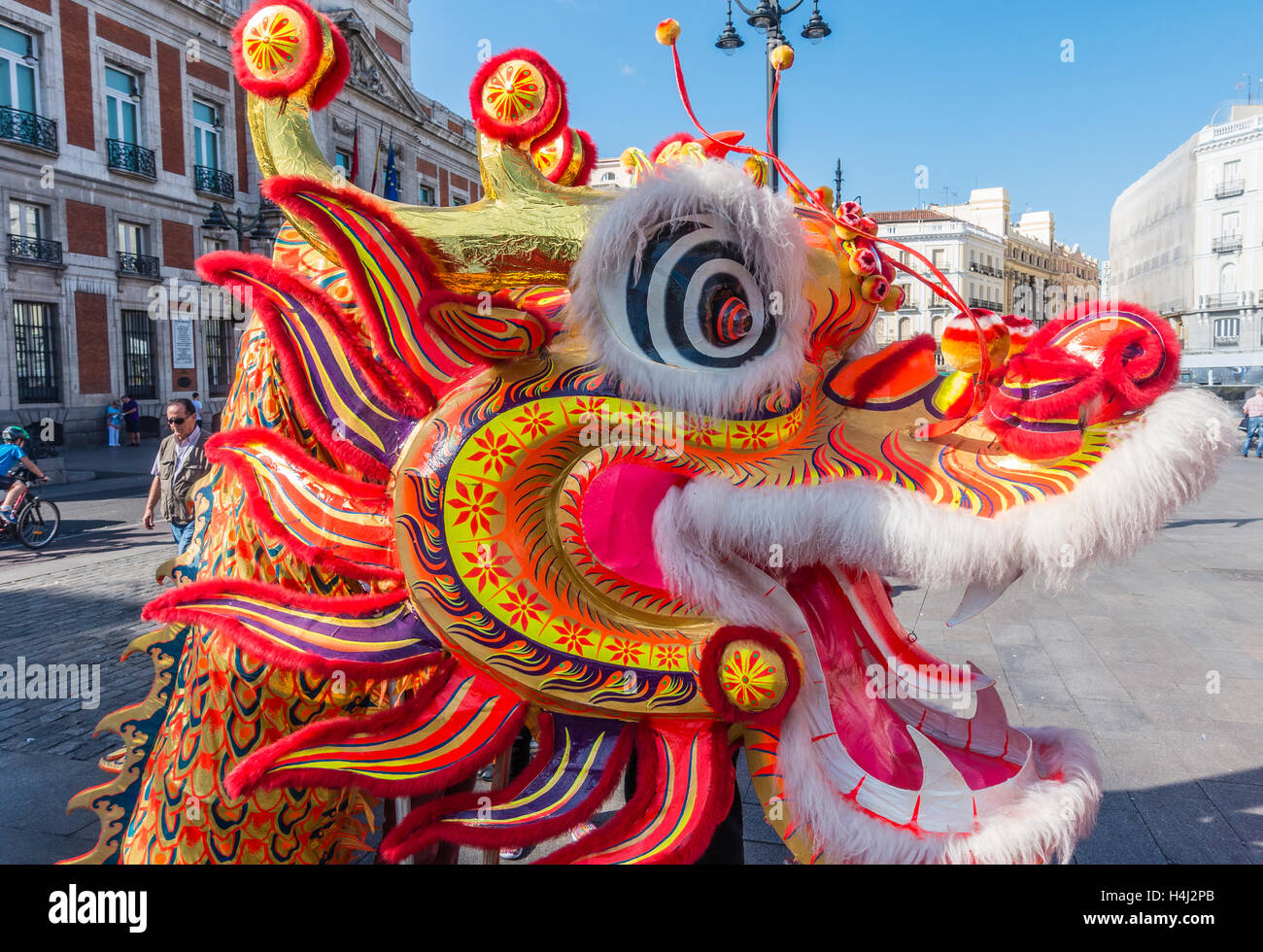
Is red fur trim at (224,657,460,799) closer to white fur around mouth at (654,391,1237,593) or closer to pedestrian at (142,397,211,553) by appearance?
white fur around mouth at (654,391,1237,593)

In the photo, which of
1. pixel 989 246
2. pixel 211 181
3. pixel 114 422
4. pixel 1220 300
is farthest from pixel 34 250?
pixel 989 246

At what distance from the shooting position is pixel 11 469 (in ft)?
31.3

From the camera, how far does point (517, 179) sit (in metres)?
1.61

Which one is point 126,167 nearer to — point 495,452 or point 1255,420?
point 495,452

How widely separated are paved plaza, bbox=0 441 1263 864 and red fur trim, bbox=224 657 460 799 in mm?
1106

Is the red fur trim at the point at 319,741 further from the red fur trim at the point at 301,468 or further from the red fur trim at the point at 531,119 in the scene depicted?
the red fur trim at the point at 531,119

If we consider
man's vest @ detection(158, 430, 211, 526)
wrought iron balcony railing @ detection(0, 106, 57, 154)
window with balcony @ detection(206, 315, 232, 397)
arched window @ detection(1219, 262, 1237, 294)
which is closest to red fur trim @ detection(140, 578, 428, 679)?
man's vest @ detection(158, 430, 211, 526)

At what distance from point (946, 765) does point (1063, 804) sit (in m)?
0.20

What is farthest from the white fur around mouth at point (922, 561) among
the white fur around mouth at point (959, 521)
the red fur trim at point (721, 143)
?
the red fur trim at point (721, 143)

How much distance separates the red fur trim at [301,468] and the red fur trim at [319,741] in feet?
0.72

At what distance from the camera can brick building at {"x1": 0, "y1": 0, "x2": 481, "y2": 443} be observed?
720 inches

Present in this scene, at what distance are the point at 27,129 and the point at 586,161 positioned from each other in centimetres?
2181
